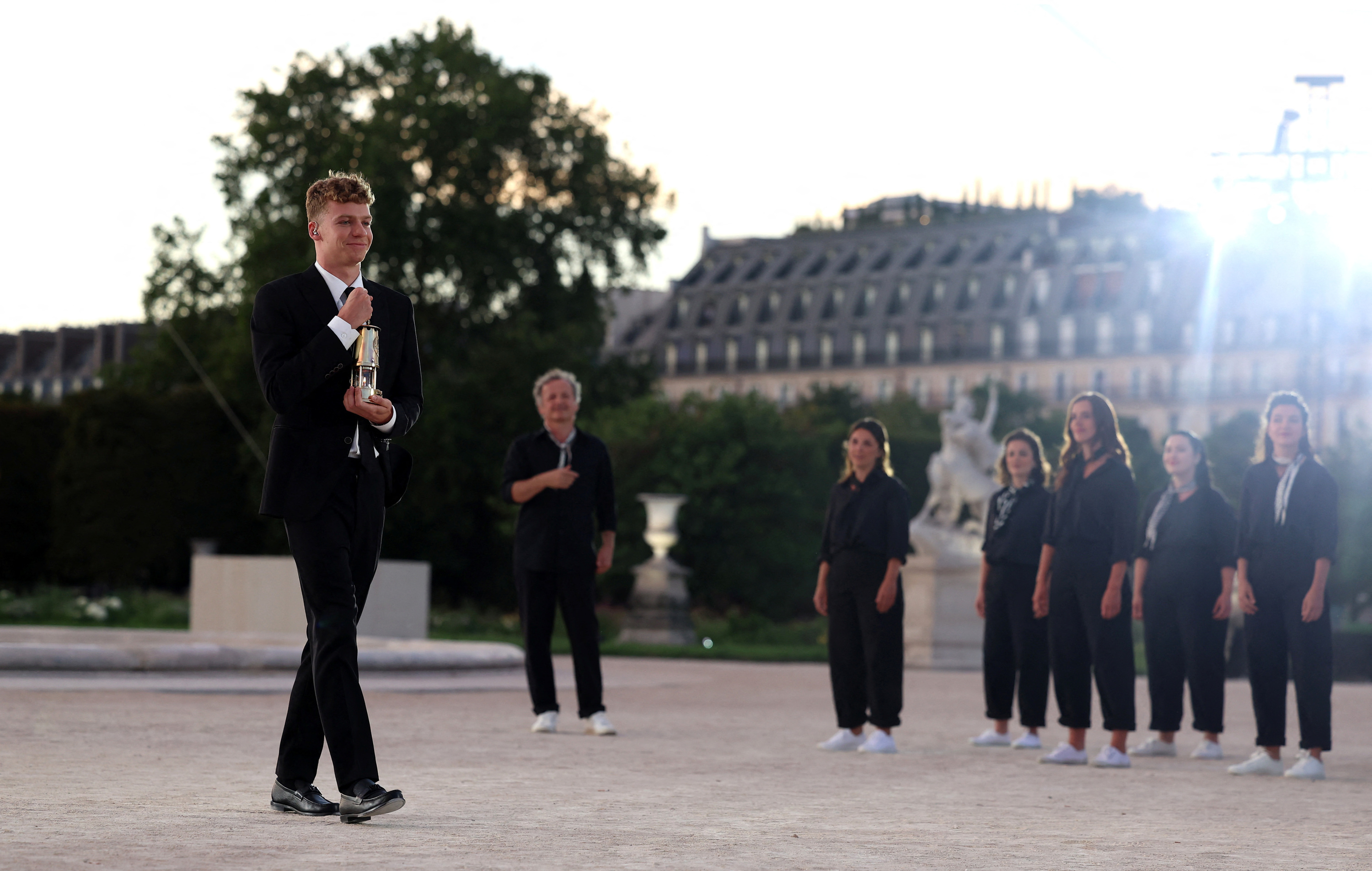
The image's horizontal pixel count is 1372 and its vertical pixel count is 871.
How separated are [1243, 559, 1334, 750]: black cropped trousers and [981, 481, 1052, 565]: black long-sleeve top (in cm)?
154

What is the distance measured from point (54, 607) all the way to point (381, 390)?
85.3ft

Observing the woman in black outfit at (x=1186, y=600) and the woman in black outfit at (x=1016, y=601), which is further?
the woman in black outfit at (x=1016, y=601)

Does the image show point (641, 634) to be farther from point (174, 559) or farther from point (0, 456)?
point (0, 456)

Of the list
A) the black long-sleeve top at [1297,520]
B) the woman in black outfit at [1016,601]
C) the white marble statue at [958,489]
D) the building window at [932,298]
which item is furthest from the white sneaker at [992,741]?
the building window at [932,298]

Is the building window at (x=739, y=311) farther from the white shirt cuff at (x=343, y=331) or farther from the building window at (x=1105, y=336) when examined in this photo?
the white shirt cuff at (x=343, y=331)

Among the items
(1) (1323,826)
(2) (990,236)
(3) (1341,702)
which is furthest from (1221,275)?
(1) (1323,826)

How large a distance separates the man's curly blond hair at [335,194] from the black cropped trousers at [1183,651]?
6.15 m

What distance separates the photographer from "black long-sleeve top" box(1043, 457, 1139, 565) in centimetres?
1040

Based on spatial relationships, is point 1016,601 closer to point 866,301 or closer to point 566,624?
point 566,624

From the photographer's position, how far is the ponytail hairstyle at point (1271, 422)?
10.3m

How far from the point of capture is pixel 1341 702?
1816cm

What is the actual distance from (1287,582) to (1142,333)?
92.1m

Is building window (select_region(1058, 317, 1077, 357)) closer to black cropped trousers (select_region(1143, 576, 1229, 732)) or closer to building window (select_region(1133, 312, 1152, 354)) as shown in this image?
building window (select_region(1133, 312, 1152, 354))

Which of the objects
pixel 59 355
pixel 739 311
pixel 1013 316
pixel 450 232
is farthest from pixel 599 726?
pixel 59 355
